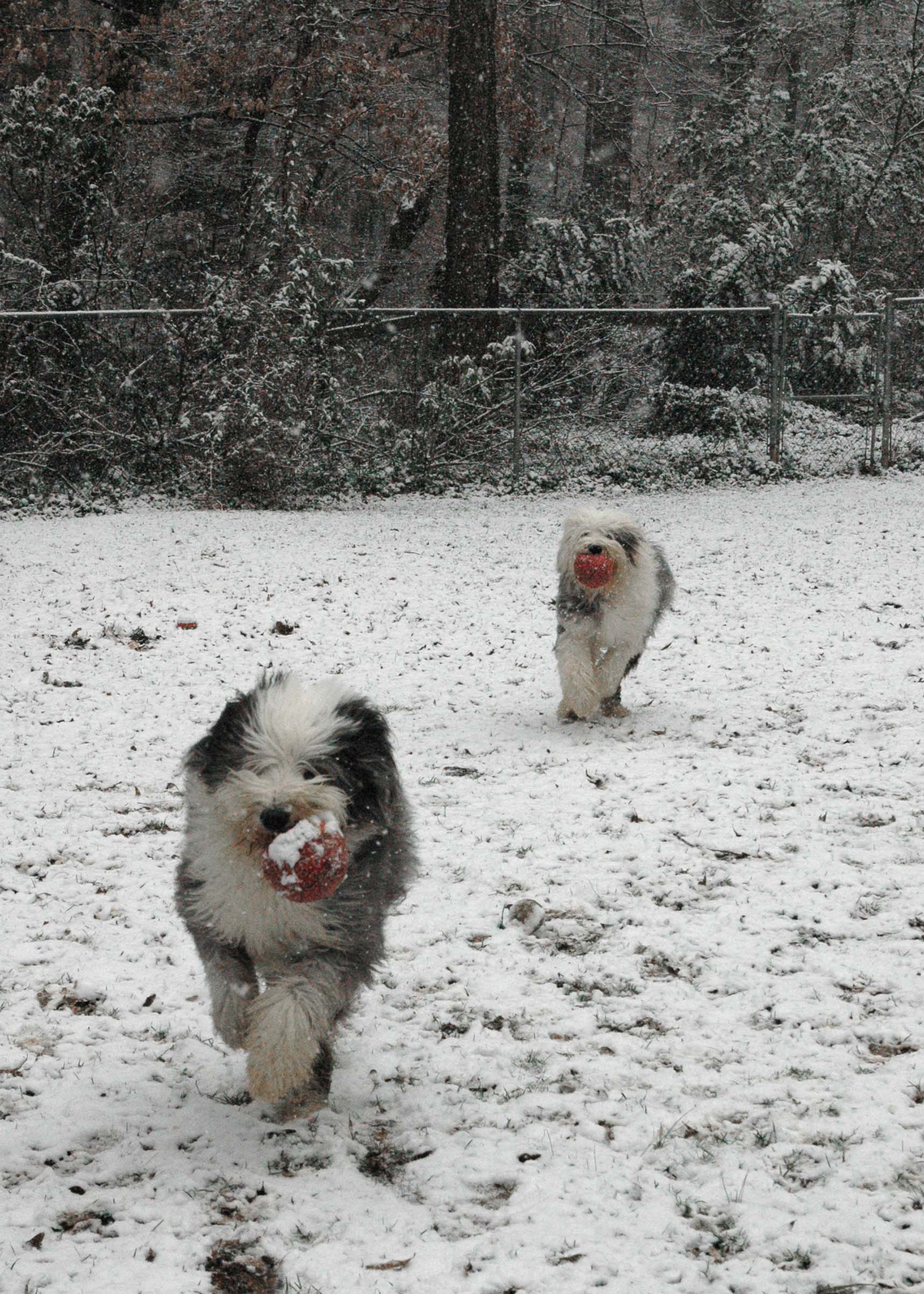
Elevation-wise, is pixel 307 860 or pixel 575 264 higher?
pixel 575 264

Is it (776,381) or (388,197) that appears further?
(388,197)

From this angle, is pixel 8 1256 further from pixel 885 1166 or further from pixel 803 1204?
pixel 885 1166

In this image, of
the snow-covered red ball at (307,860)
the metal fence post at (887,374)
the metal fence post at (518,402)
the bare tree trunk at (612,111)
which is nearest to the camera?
the snow-covered red ball at (307,860)

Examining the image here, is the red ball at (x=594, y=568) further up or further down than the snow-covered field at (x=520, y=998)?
further up

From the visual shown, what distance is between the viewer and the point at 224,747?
2.93 m

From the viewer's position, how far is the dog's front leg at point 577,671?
6270 millimetres

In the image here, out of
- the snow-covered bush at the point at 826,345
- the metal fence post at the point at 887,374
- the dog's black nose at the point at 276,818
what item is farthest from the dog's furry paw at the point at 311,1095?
the metal fence post at the point at 887,374

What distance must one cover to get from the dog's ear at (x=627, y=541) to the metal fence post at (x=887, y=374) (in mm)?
9890

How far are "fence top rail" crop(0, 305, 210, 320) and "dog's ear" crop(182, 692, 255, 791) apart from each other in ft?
35.1

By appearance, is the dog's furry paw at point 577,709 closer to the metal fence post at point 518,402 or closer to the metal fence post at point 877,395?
the metal fence post at point 518,402

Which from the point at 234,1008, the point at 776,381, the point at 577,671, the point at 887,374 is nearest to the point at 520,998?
the point at 234,1008

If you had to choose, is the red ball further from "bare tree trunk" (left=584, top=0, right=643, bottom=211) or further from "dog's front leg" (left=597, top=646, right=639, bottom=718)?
"bare tree trunk" (left=584, top=0, right=643, bottom=211)

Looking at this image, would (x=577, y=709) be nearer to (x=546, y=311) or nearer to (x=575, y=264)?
(x=546, y=311)

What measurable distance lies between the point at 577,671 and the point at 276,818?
371 cm
